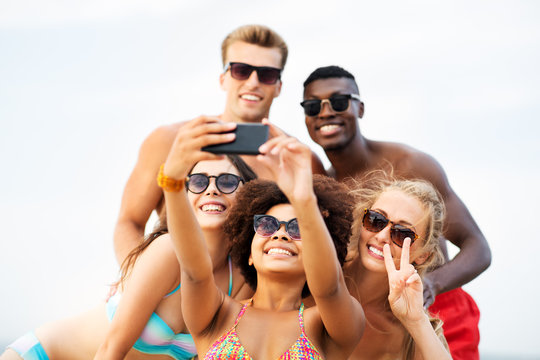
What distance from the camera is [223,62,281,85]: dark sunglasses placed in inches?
258

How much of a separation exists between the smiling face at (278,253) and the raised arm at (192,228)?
0.32 m

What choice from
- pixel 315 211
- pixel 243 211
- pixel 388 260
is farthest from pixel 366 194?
pixel 315 211

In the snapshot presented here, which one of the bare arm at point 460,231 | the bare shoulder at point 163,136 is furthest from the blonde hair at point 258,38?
the bare arm at point 460,231

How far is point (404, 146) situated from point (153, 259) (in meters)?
3.84

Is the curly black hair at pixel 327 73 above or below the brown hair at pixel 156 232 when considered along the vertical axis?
above

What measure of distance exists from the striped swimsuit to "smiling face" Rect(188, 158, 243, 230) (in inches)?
32.0

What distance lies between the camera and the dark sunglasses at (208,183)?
14.1ft

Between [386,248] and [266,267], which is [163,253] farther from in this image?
[386,248]

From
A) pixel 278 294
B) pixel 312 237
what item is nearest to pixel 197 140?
pixel 312 237

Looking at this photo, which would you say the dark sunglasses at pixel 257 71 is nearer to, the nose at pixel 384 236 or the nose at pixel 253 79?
the nose at pixel 253 79

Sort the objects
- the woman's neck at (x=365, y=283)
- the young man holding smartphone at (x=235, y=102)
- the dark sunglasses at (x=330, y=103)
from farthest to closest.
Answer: the dark sunglasses at (x=330, y=103) < the young man holding smartphone at (x=235, y=102) < the woman's neck at (x=365, y=283)

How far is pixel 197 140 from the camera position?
9.64ft

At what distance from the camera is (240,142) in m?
2.96

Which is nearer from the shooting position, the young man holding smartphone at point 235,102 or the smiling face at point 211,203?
the smiling face at point 211,203
